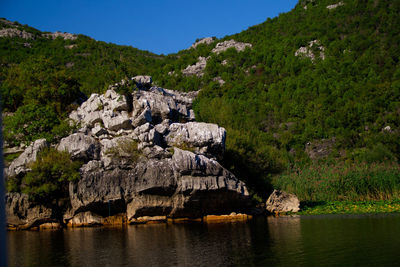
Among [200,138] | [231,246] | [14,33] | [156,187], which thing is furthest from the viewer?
[14,33]

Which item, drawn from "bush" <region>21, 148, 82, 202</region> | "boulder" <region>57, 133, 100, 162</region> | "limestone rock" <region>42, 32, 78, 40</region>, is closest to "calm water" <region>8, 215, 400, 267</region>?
"bush" <region>21, 148, 82, 202</region>

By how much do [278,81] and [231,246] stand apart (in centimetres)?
7372

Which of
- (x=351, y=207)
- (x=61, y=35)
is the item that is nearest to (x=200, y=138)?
(x=351, y=207)

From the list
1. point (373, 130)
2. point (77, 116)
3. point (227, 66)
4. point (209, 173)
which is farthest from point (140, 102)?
point (227, 66)

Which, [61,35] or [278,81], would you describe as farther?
[61,35]

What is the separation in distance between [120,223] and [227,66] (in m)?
71.9

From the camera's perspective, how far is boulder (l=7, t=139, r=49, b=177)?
3186 cm

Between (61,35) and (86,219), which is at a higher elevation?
(61,35)

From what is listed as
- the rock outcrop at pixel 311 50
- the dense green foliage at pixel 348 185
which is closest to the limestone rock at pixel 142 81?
the dense green foliage at pixel 348 185

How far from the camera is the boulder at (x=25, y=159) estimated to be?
31.9 metres

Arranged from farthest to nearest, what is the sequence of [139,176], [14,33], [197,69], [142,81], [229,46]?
1. [229,46]
2. [197,69]
3. [14,33]
4. [142,81]
5. [139,176]

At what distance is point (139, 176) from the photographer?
102 feet

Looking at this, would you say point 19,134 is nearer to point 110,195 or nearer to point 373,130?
point 110,195

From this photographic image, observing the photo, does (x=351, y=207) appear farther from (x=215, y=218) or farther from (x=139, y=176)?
(x=139, y=176)
